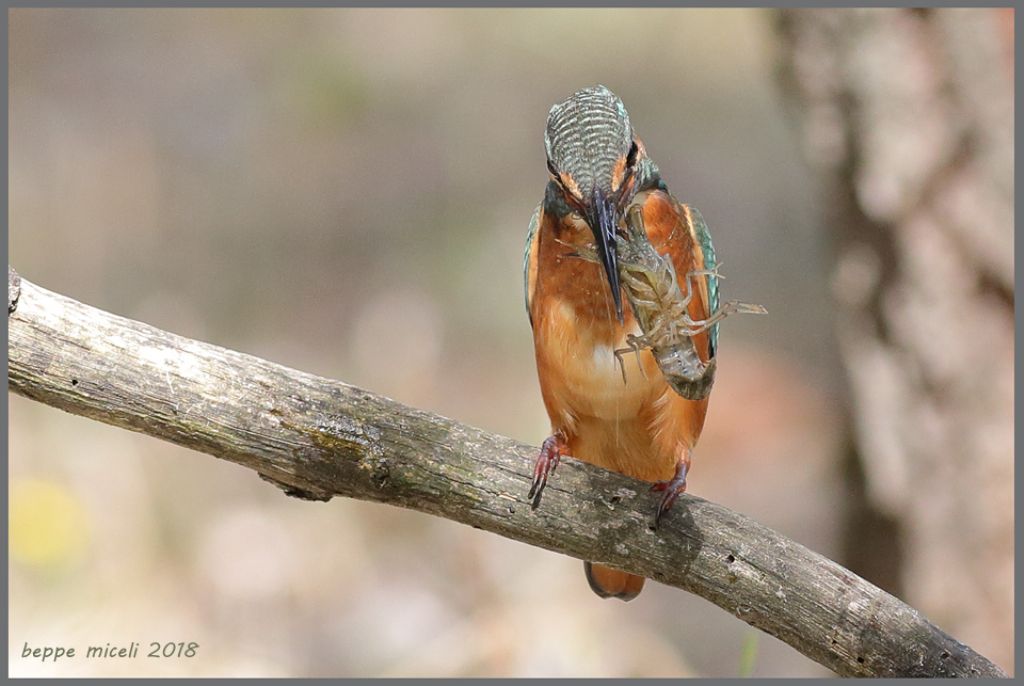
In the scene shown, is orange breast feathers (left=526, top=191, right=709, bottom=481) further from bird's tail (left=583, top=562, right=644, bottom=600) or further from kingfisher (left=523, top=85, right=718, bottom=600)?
bird's tail (left=583, top=562, right=644, bottom=600)

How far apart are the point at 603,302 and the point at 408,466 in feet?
2.83

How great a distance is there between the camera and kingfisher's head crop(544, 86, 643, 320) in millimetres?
2859

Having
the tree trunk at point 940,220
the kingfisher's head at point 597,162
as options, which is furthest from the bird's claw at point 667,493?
the tree trunk at point 940,220

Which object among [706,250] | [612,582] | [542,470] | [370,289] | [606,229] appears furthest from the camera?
[370,289]

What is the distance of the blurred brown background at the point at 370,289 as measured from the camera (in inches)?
211

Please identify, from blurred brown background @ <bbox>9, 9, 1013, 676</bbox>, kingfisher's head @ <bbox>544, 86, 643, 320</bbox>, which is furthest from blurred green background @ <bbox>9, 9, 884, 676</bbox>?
kingfisher's head @ <bbox>544, 86, 643, 320</bbox>

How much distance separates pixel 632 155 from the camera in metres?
3.07

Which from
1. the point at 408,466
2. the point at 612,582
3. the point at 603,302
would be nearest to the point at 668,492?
the point at 603,302

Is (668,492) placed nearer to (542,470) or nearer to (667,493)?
(667,493)

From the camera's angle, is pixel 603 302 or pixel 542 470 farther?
pixel 603 302

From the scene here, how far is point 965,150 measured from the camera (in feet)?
16.0

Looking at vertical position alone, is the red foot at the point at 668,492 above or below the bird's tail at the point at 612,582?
above

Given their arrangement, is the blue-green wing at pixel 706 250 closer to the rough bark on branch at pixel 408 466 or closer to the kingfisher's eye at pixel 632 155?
the kingfisher's eye at pixel 632 155

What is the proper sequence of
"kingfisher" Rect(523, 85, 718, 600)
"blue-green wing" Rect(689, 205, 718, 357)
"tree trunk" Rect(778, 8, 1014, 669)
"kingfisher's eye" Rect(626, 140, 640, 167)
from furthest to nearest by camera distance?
"tree trunk" Rect(778, 8, 1014, 669) → "blue-green wing" Rect(689, 205, 718, 357) → "kingfisher's eye" Rect(626, 140, 640, 167) → "kingfisher" Rect(523, 85, 718, 600)
